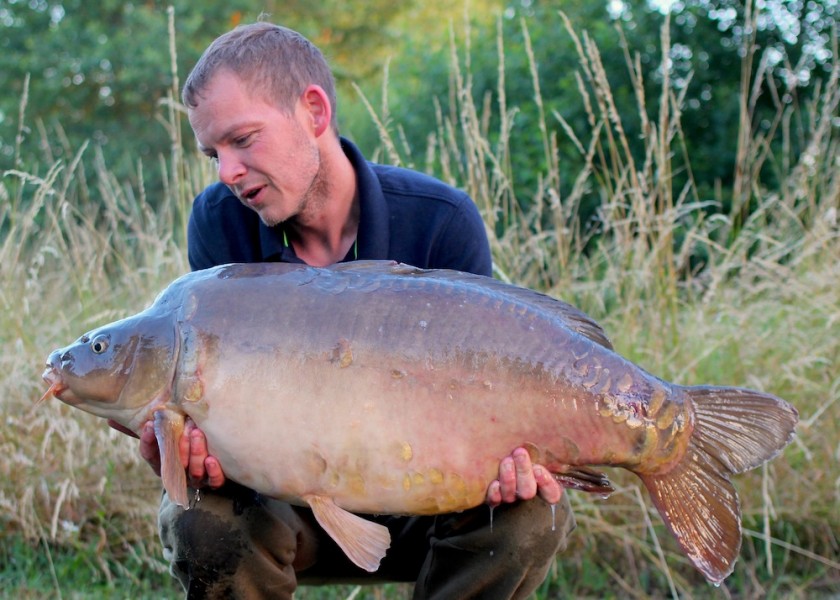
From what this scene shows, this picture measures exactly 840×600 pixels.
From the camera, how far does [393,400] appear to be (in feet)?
5.81

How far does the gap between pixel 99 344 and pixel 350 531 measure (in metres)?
0.58

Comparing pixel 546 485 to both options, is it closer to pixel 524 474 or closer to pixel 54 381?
pixel 524 474

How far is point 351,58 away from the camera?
17.7 m

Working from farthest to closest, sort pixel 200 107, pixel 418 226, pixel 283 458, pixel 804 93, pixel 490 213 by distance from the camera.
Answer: pixel 804 93
pixel 490 213
pixel 418 226
pixel 200 107
pixel 283 458

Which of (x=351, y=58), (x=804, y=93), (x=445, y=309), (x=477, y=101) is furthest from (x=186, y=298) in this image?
(x=351, y=58)

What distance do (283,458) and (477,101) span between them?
21.9 ft

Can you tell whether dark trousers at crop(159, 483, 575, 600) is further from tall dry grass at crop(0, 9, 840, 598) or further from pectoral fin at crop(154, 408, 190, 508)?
tall dry grass at crop(0, 9, 840, 598)

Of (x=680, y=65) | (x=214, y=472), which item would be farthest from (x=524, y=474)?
(x=680, y=65)

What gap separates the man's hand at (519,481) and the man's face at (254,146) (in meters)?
0.82

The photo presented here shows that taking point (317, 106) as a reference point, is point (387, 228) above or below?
below

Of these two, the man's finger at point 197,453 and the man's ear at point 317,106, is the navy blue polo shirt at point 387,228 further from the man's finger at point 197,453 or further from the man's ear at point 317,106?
the man's finger at point 197,453

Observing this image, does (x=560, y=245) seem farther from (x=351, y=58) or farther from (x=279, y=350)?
(x=351, y=58)

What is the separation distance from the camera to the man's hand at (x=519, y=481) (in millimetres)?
1822

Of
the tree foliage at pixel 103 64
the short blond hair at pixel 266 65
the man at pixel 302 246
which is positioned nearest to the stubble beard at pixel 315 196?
the man at pixel 302 246
